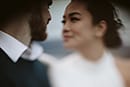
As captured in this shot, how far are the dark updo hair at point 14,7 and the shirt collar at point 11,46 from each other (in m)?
0.06

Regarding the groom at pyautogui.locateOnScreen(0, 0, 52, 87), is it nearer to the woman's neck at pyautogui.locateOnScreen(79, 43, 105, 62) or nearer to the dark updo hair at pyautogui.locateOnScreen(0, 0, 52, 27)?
the dark updo hair at pyautogui.locateOnScreen(0, 0, 52, 27)

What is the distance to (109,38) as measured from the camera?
119cm

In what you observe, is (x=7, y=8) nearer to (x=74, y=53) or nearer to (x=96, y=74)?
(x=74, y=53)

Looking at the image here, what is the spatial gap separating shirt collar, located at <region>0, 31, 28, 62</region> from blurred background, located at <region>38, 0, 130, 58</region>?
88 mm

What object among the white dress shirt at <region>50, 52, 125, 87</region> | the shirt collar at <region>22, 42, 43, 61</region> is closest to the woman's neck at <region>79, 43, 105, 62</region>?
the white dress shirt at <region>50, 52, 125, 87</region>

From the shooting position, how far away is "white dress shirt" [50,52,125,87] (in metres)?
1.17

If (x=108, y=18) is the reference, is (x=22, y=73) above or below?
below

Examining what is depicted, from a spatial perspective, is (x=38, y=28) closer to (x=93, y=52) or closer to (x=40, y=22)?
(x=40, y=22)

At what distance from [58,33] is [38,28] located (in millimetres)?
83

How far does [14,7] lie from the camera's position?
124 cm

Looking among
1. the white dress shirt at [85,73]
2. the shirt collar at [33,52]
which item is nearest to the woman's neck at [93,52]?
the white dress shirt at [85,73]

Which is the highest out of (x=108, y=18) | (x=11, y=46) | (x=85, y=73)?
(x=108, y=18)

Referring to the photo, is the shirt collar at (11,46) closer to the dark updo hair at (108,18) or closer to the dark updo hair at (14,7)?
the dark updo hair at (14,7)

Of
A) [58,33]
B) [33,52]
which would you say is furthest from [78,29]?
[33,52]
